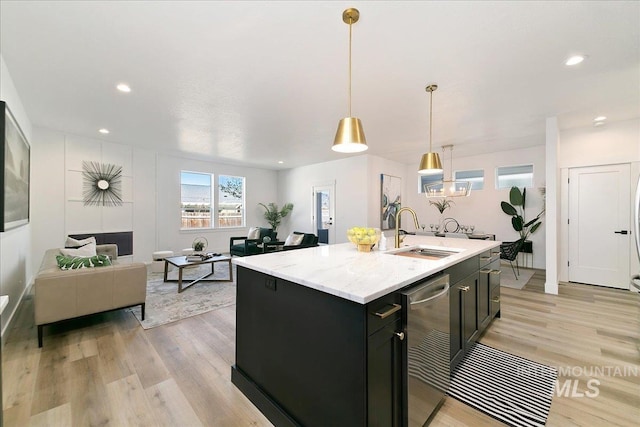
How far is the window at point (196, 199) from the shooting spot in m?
7.13

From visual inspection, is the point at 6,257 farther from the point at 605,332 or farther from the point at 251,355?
the point at 605,332

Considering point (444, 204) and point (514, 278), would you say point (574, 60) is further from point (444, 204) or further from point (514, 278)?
point (444, 204)

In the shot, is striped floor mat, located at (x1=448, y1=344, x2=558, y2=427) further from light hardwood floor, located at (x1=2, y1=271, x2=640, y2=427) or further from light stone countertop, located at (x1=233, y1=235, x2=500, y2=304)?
light stone countertop, located at (x1=233, y1=235, x2=500, y2=304)

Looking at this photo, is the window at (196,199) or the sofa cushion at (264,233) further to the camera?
the window at (196,199)

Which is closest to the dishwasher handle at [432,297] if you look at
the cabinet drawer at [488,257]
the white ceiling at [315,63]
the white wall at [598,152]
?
the cabinet drawer at [488,257]

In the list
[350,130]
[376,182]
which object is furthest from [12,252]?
[376,182]

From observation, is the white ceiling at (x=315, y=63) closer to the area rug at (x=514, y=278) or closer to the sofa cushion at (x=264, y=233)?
the area rug at (x=514, y=278)

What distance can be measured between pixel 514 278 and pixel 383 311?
5.07 metres

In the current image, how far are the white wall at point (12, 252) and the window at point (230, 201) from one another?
4061mm

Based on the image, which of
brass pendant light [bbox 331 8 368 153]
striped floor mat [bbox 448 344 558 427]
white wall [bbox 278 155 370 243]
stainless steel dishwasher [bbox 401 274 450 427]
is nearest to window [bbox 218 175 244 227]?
white wall [bbox 278 155 370 243]

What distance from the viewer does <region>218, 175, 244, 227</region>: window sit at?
7902mm

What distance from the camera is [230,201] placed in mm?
8141

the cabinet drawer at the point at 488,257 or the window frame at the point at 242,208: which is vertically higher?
the window frame at the point at 242,208

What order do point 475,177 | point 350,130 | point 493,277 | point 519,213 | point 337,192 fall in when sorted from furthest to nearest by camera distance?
point 337,192 < point 475,177 < point 519,213 < point 493,277 < point 350,130
